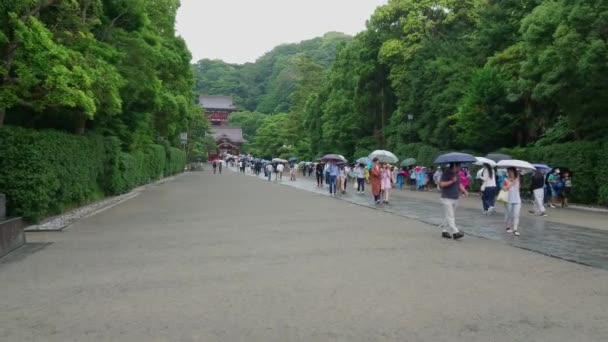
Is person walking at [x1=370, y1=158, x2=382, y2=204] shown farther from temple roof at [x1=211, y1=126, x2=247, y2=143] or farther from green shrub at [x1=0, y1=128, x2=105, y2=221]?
temple roof at [x1=211, y1=126, x2=247, y2=143]

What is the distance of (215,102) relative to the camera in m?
121

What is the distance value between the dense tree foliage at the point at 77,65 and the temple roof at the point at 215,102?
293ft

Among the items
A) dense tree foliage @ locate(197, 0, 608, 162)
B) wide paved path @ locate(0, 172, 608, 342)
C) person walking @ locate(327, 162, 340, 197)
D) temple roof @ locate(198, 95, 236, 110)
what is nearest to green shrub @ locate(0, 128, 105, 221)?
wide paved path @ locate(0, 172, 608, 342)

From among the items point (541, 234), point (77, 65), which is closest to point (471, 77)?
point (541, 234)

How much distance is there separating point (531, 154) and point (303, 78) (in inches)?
2113

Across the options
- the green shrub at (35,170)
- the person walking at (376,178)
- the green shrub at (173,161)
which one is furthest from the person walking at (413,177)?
the green shrub at (35,170)

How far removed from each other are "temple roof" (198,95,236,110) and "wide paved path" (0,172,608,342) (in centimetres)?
11028

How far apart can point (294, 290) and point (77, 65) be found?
31.3 feet

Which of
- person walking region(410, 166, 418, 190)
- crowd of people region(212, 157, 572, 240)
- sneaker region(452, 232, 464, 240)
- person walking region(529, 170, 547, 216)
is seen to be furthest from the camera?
person walking region(410, 166, 418, 190)

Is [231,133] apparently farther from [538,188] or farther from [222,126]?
[538,188]

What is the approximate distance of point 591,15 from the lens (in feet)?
60.7

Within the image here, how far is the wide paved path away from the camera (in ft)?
16.4

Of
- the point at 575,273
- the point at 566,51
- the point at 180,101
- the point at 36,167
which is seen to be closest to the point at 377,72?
the point at 180,101

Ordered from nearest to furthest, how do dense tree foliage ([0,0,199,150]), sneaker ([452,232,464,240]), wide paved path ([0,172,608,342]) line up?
wide paved path ([0,172,608,342]), sneaker ([452,232,464,240]), dense tree foliage ([0,0,199,150])
